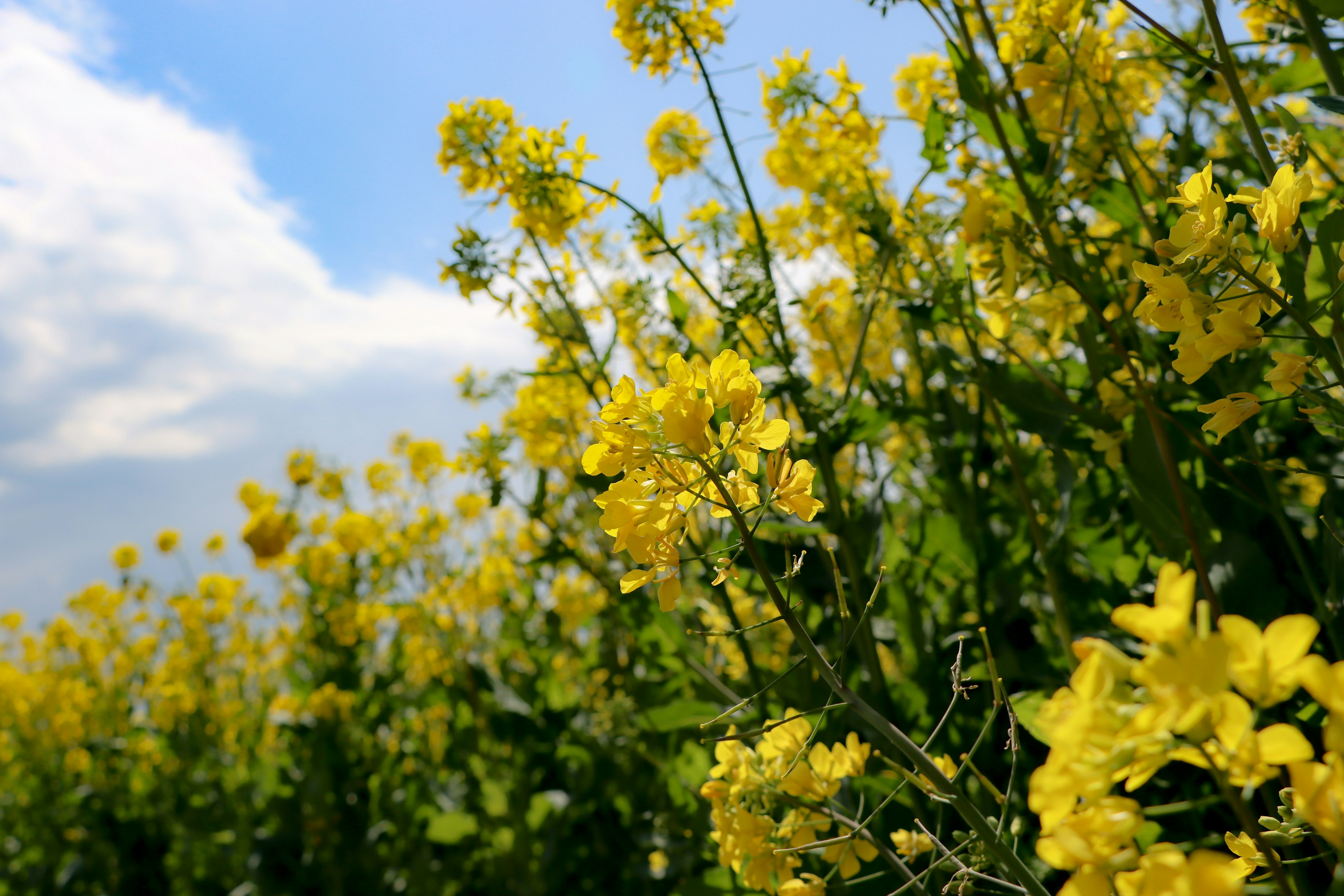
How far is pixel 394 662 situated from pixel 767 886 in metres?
3.05

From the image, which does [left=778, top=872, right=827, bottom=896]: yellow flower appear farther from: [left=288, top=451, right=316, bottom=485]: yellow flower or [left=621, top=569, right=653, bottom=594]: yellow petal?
[left=288, top=451, right=316, bottom=485]: yellow flower

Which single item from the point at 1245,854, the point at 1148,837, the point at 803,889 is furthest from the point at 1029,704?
the point at 1245,854

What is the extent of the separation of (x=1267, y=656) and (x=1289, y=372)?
0.43m

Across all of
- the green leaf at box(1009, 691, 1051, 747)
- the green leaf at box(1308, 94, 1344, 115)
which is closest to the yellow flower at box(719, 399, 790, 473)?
the green leaf at box(1009, 691, 1051, 747)

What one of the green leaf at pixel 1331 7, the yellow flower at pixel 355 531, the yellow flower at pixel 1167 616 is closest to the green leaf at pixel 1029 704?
the yellow flower at pixel 1167 616

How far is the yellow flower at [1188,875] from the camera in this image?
1.10 ft

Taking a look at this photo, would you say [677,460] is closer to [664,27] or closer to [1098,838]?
[1098,838]

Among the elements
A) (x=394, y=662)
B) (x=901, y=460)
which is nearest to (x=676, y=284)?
(x=901, y=460)

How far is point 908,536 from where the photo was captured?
5.57ft

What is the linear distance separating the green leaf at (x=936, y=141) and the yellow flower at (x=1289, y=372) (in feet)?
2.46

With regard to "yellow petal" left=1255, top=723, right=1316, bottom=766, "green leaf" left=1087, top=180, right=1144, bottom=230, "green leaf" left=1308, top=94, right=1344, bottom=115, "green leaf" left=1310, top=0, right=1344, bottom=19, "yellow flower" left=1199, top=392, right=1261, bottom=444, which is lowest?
"yellow petal" left=1255, top=723, right=1316, bottom=766

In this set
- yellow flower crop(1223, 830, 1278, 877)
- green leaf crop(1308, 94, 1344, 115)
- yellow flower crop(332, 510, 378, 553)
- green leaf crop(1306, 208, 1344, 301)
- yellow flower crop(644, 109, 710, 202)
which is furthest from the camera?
yellow flower crop(332, 510, 378, 553)

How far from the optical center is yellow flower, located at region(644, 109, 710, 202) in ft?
6.60

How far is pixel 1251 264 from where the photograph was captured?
729mm
